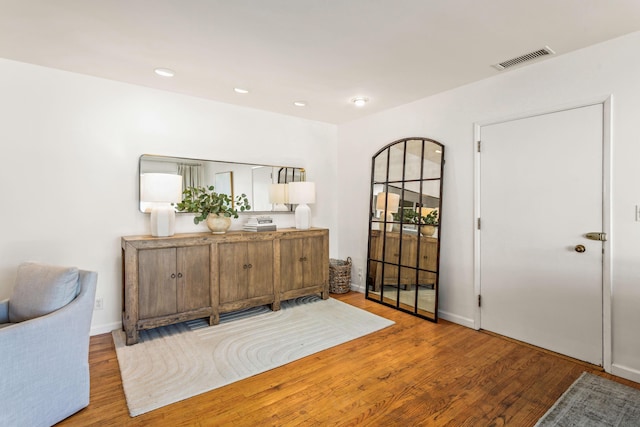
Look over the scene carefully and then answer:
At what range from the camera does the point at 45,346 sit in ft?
5.73

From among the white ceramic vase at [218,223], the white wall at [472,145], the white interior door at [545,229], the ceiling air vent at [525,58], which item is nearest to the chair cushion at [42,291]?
the white ceramic vase at [218,223]

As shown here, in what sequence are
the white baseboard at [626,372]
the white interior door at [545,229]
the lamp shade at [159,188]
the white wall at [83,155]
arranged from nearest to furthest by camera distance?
the white baseboard at [626,372], the white interior door at [545,229], the white wall at [83,155], the lamp shade at [159,188]

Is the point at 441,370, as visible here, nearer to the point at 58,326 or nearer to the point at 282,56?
the point at 58,326

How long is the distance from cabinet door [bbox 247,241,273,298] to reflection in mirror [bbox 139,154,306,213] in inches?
24.0

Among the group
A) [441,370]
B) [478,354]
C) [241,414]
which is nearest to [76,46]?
[241,414]

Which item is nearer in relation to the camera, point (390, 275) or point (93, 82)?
point (93, 82)

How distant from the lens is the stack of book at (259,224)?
3580mm

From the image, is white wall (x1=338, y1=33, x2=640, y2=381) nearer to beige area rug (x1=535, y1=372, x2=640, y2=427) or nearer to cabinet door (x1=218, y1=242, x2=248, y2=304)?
beige area rug (x1=535, y1=372, x2=640, y2=427)

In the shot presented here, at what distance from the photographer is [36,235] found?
107 inches

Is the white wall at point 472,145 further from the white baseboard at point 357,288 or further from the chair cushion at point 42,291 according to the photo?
the chair cushion at point 42,291

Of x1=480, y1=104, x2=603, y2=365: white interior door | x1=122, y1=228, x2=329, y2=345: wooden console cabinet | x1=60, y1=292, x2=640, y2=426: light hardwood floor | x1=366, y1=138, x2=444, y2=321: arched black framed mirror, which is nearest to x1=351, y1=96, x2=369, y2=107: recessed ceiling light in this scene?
x1=366, y1=138, x2=444, y2=321: arched black framed mirror

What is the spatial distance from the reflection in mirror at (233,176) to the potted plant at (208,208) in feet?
0.40

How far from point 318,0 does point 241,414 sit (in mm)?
2401

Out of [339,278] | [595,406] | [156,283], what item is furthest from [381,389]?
[339,278]
